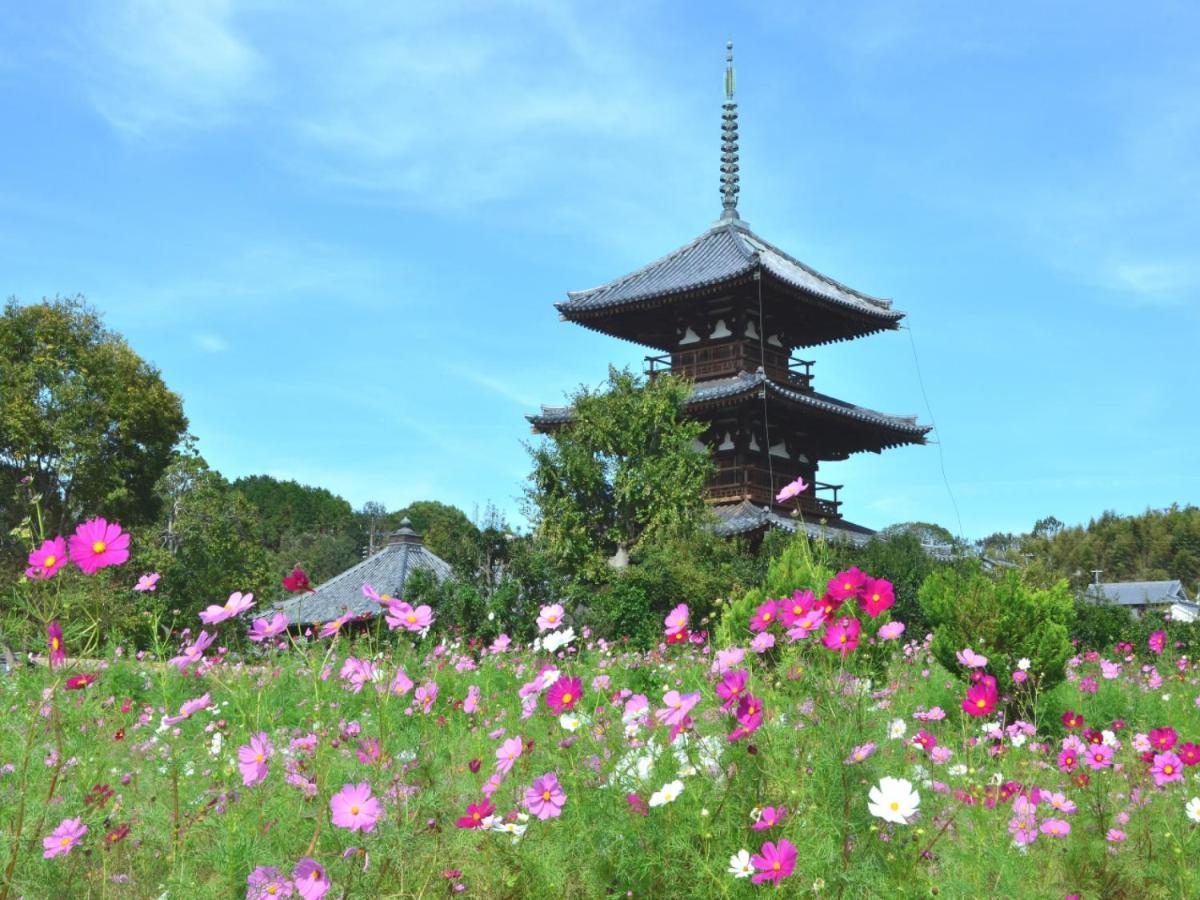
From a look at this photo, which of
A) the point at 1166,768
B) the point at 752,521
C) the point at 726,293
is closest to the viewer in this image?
the point at 1166,768

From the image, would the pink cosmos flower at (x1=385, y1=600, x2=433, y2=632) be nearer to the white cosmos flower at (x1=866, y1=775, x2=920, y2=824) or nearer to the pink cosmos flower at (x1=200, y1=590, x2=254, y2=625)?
the pink cosmos flower at (x1=200, y1=590, x2=254, y2=625)

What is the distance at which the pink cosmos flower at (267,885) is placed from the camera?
7.16 ft

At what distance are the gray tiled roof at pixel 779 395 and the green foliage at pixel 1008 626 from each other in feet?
41.2

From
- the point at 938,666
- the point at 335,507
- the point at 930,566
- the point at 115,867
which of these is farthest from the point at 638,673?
the point at 335,507

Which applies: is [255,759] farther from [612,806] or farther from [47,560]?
[612,806]

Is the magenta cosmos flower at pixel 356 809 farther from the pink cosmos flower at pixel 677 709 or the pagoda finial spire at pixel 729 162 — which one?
the pagoda finial spire at pixel 729 162

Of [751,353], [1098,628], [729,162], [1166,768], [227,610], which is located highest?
[729,162]

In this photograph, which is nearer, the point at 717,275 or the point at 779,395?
the point at 779,395

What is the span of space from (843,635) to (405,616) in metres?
1.03

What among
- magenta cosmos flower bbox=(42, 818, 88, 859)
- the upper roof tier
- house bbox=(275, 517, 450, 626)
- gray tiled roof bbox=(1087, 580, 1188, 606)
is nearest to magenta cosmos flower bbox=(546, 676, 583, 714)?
magenta cosmos flower bbox=(42, 818, 88, 859)

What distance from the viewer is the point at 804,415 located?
23672mm

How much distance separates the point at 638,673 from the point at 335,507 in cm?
8452

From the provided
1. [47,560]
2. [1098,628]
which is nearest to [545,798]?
[47,560]

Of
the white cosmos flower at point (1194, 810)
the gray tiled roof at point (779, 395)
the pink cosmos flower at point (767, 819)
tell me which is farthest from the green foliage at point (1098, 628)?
the pink cosmos flower at point (767, 819)
